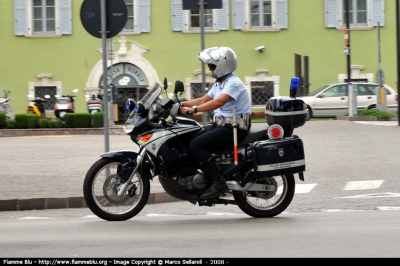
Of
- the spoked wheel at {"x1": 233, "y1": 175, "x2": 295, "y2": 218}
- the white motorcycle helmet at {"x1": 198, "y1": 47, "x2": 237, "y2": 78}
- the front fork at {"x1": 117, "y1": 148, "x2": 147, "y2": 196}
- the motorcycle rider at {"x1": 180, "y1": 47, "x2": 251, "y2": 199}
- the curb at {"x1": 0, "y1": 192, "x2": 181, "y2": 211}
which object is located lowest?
the curb at {"x1": 0, "y1": 192, "x2": 181, "y2": 211}

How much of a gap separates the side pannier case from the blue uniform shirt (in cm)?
37

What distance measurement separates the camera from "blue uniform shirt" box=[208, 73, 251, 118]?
380 inches

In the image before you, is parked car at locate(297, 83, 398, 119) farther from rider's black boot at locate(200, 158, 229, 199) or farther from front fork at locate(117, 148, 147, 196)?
front fork at locate(117, 148, 147, 196)

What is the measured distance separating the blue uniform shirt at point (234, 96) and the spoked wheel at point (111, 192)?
1.02 metres

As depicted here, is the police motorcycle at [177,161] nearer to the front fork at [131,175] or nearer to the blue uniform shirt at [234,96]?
the front fork at [131,175]

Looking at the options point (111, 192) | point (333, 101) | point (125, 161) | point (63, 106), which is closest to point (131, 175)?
point (125, 161)

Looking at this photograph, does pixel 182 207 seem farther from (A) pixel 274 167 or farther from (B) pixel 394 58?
(B) pixel 394 58

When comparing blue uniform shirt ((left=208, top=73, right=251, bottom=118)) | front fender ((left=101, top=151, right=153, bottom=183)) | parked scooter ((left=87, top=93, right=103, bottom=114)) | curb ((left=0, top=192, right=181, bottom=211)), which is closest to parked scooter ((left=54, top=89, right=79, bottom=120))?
parked scooter ((left=87, top=93, right=103, bottom=114))

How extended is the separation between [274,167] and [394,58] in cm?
3018

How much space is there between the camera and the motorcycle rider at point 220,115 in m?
9.59

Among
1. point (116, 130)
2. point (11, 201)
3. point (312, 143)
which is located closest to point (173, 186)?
point (11, 201)

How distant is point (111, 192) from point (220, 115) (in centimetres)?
130

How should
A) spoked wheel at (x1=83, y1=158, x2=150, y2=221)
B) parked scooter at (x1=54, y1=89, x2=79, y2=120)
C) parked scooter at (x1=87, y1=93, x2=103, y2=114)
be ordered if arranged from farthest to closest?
parked scooter at (x1=54, y1=89, x2=79, y2=120), parked scooter at (x1=87, y1=93, x2=103, y2=114), spoked wheel at (x1=83, y1=158, x2=150, y2=221)

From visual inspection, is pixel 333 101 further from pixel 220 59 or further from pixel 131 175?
pixel 131 175
